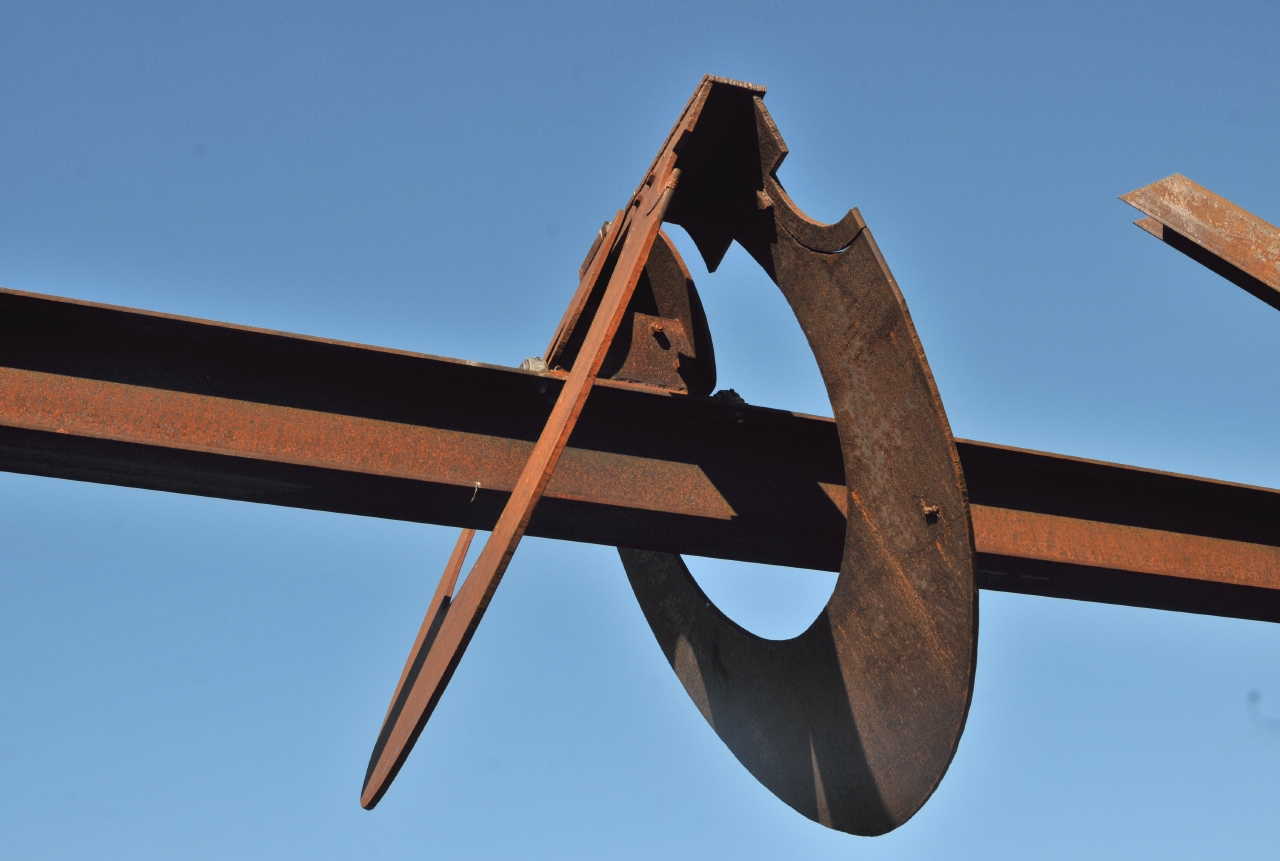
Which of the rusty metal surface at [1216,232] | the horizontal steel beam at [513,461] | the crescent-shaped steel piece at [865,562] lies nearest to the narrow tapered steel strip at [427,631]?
the horizontal steel beam at [513,461]

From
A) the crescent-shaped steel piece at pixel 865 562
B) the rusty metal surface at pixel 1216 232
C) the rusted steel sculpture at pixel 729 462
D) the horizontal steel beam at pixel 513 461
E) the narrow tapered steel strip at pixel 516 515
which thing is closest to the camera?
the narrow tapered steel strip at pixel 516 515

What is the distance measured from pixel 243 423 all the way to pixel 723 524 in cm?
169

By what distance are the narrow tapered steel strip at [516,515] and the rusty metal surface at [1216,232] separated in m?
1.76

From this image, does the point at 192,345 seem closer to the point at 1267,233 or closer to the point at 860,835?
the point at 860,835

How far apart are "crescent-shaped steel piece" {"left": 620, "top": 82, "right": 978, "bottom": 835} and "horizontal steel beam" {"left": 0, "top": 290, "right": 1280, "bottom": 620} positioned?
57cm

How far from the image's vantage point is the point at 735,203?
165 inches

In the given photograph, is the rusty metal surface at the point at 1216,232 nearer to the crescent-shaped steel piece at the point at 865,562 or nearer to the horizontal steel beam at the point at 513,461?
the horizontal steel beam at the point at 513,461

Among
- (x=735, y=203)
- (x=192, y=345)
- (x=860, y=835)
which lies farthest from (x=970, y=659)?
(x=192, y=345)

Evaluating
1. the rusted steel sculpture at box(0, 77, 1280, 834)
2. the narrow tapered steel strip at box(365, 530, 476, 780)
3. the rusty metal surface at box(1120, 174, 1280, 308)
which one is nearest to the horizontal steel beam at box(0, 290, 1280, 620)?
the rusted steel sculpture at box(0, 77, 1280, 834)

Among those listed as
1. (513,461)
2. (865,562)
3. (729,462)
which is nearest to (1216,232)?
(865,562)

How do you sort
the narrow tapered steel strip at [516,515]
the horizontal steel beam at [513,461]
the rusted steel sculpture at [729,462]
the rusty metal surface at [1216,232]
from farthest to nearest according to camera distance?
the rusty metal surface at [1216,232]
the horizontal steel beam at [513,461]
the rusted steel sculpture at [729,462]
the narrow tapered steel strip at [516,515]

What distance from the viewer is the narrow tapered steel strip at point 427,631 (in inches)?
175

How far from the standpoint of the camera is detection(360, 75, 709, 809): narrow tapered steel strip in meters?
3.01

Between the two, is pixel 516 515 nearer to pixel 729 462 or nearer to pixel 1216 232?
pixel 729 462
